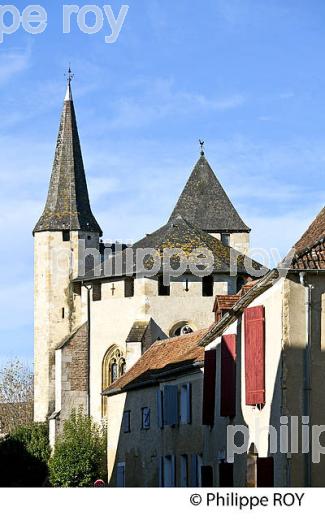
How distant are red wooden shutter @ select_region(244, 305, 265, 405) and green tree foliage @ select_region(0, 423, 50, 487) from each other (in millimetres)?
37202

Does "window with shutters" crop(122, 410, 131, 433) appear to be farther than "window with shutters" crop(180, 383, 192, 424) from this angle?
Yes

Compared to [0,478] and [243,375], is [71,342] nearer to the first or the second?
[0,478]

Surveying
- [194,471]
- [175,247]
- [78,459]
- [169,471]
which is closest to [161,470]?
[169,471]

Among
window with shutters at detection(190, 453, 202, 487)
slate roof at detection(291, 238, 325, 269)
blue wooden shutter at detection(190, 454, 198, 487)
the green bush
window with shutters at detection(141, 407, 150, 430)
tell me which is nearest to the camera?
slate roof at detection(291, 238, 325, 269)

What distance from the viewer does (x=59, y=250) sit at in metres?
69.2

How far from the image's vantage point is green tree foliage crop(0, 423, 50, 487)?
64.4 meters

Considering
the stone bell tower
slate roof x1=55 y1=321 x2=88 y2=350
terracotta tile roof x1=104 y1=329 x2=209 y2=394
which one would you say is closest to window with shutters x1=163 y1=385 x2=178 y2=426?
terracotta tile roof x1=104 y1=329 x2=209 y2=394

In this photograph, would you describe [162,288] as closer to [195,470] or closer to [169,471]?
[169,471]

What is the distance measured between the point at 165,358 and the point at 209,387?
9979mm

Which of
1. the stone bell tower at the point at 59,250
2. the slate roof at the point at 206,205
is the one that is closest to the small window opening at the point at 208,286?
the stone bell tower at the point at 59,250

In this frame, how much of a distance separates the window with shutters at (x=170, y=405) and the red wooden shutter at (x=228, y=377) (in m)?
6.66

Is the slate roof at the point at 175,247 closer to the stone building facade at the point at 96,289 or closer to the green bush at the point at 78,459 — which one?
the stone building facade at the point at 96,289

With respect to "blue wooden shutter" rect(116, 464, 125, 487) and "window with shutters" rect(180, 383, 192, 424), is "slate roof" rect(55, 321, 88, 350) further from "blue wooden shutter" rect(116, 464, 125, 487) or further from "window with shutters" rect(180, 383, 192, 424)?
"window with shutters" rect(180, 383, 192, 424)

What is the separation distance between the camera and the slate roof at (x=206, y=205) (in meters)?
74.2
